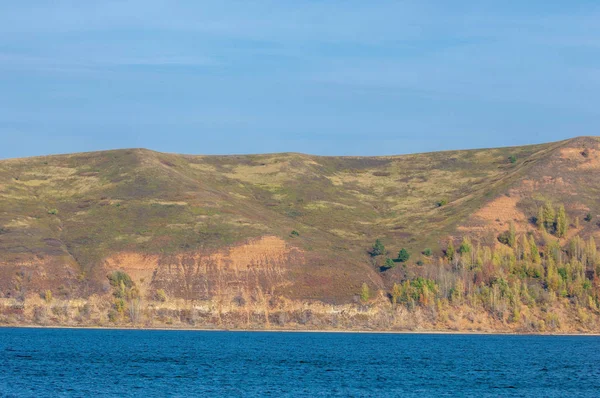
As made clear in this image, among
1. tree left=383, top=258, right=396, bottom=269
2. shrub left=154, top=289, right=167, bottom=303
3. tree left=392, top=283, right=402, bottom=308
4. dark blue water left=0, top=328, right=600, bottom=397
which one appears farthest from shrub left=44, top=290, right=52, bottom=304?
tree left=383, top=258, right=396, bottom=269

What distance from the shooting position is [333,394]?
258ft

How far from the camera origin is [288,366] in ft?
343

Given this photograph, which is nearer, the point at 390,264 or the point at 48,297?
the point at 48,297

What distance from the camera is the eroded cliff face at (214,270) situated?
181m

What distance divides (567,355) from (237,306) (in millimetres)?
72479

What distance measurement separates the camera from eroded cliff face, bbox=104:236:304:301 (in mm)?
181125

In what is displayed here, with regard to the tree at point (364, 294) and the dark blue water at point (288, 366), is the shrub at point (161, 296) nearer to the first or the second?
the dark blue water at point (288, 366)

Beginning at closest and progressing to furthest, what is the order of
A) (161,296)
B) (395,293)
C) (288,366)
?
(288,366) < (161,296) < (395,293)

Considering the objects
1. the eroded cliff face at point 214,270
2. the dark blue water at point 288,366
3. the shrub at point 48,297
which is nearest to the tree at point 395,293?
the eroded cliff face at point 214,270

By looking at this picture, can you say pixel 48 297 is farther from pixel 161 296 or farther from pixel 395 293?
pixel 395 293

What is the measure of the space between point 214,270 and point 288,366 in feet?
271

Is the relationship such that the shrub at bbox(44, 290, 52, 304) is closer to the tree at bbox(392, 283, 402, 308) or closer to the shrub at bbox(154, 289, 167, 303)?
the shrub at bbox(154, 289, 167, 303)

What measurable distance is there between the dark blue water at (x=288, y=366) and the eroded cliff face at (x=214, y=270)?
19.8m

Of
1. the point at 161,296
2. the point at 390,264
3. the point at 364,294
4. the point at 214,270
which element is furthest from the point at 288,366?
the point at 390,264
